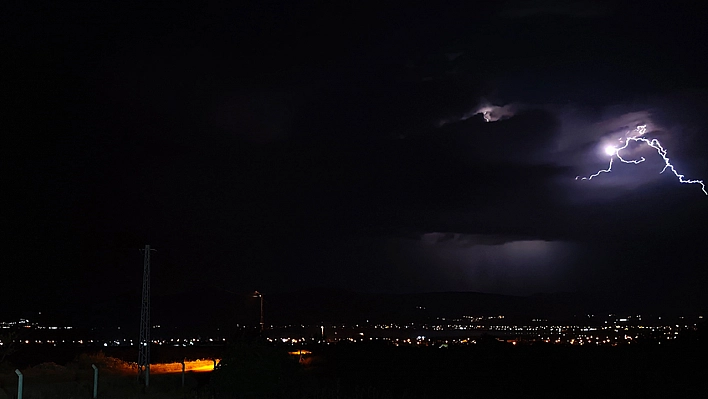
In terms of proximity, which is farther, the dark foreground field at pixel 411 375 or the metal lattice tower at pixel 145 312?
the metal lattice tower at pixel 145 312

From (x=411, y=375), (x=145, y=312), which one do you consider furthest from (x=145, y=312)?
(x=411, y=375)

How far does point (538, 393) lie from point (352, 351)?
2480cm

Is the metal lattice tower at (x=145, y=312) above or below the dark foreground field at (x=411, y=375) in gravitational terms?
above

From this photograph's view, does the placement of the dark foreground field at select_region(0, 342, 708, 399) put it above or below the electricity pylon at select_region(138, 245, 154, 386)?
below

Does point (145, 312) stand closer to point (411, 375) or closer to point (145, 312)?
point (145, 312)

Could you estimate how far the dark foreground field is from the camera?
25.1m

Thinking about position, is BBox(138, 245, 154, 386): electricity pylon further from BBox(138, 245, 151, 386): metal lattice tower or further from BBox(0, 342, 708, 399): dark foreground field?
BBox(0, 342, 708, 399): dark foreground field

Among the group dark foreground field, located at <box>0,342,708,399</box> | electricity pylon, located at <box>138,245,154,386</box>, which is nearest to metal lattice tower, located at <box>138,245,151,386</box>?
electricity pylon, located at <box>138,245,154,386</box>

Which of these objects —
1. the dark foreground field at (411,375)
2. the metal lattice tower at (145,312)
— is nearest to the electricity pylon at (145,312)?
the metal lattice tower at (145,312)

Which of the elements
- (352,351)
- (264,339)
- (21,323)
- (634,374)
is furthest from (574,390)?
(21,323)

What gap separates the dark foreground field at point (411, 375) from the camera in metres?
25.1

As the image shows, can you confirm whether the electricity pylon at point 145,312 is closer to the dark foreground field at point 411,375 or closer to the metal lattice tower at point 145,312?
the metal lattice tower at point 145,312

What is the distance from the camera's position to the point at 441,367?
64.6m

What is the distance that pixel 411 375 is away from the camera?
5931cm
